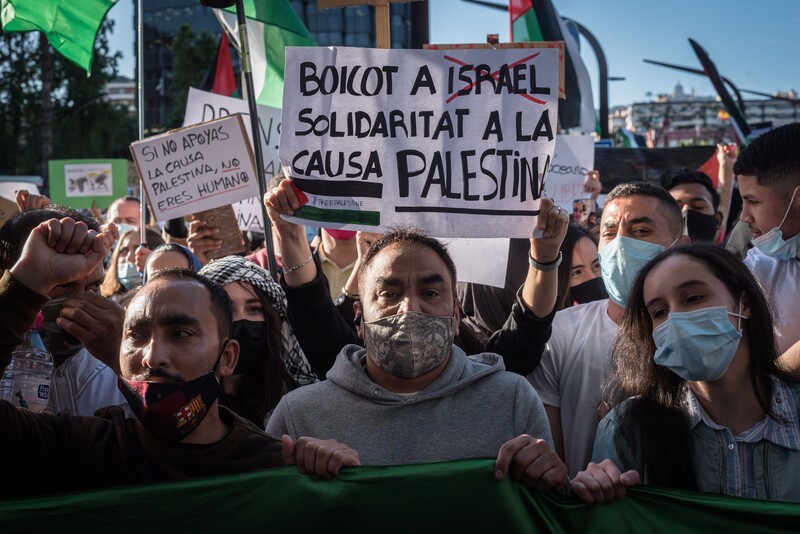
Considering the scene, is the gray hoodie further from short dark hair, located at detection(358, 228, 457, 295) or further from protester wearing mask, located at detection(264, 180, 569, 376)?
protester wearing mask, located at detection(264, 180, 569, 376)

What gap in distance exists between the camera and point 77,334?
297 cm

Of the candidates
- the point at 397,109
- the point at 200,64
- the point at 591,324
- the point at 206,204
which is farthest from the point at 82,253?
the point at 200,64

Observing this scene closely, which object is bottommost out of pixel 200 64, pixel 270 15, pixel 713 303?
pixel 713 303

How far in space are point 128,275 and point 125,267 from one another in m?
0.11

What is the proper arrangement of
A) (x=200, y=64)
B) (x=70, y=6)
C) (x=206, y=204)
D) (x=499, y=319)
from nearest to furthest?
1. (x=499, y=319)
2. (x=206, y=204)
3. (x=70, y=6)
4. (x=200, y=64)

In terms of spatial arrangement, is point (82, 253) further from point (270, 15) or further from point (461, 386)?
point (270, 15)

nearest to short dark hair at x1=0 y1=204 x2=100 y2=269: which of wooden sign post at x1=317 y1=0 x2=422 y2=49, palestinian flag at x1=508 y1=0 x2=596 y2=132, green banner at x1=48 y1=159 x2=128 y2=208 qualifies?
wooden sign post at x1=317 y1=0 x2=422 y2=49

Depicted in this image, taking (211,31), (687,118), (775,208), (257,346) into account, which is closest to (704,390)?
(775,208)

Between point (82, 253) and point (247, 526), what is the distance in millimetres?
813

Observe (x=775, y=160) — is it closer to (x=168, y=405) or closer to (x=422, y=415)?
(x=422, y=415)

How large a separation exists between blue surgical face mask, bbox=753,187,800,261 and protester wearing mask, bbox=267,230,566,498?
1381mm

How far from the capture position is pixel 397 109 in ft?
12.0

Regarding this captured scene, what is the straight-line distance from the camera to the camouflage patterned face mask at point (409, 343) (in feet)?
9.20

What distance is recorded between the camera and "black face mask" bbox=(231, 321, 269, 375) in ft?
11.3
